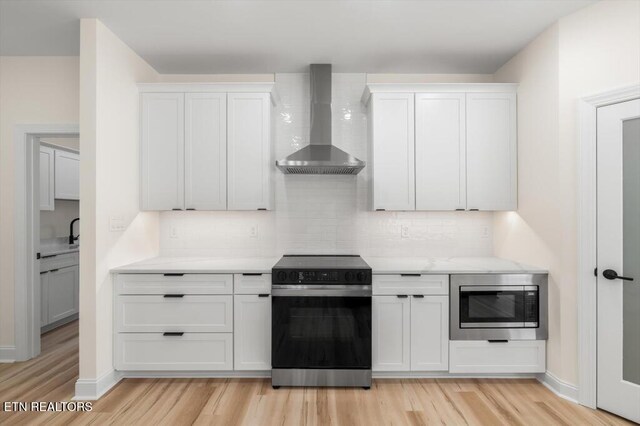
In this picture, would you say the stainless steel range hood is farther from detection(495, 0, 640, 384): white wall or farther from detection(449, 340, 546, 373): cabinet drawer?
detection(449, 340, 546, 373): cabinet drawer

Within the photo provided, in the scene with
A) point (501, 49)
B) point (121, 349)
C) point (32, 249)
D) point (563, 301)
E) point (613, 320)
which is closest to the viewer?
point (613, 320)

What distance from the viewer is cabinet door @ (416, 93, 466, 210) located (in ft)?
10.6

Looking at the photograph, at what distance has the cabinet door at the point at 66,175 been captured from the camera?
4.57m

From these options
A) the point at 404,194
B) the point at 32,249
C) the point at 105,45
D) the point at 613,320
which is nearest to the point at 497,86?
the point at 404,194

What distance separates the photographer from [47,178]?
4379mm

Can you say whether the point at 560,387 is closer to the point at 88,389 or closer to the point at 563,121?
the point at 563,121

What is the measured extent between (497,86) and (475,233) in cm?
142

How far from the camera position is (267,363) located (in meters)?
2.85

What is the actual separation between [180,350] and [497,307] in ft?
8.48

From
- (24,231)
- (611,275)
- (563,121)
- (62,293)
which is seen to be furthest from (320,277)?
(62,293)

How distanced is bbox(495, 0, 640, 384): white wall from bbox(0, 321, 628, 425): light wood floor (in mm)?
413

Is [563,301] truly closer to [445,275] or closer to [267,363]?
[445,275]

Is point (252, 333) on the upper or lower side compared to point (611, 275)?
lower

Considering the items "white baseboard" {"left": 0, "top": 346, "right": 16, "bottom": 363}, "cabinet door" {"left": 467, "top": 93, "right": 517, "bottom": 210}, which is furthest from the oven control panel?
"white baseboard" {"left": 0, "top": 346, "right": 16, "bottom": 363}
